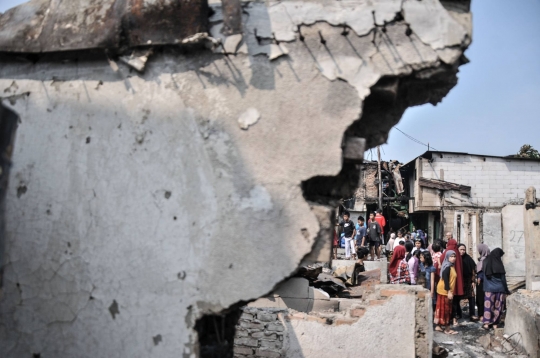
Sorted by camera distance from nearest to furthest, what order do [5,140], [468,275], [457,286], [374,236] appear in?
[5,140] < [457,286] < [468,275] < [374,236]

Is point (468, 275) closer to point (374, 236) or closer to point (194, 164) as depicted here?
point (374, 236)

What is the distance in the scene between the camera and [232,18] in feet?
10.3

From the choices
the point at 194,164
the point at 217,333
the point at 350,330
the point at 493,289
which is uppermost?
the point at 194,164

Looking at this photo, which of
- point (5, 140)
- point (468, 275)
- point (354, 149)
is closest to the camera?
point (5, 140)

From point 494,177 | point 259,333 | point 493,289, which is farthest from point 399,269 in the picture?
point 494,177

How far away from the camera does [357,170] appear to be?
3330 mm

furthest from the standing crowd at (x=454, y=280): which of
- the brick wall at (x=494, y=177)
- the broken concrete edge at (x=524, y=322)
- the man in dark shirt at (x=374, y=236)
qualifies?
the brick wall at (x=494, y=177)

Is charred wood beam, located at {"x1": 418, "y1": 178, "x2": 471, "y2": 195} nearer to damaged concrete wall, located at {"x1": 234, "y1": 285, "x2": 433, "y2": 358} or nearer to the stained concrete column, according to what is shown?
the stained concrete column

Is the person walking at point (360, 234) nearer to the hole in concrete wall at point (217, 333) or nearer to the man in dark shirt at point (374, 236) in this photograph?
the man in dark shirt at point (374, 236)

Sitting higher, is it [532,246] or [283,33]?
[283,33]

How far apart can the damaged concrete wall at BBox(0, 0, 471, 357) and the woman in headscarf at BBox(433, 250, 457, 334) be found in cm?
569

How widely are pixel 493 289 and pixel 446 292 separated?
2.52ft

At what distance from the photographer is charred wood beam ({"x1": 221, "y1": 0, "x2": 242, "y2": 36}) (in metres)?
3.14

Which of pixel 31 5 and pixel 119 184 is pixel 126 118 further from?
pixel 31 5
